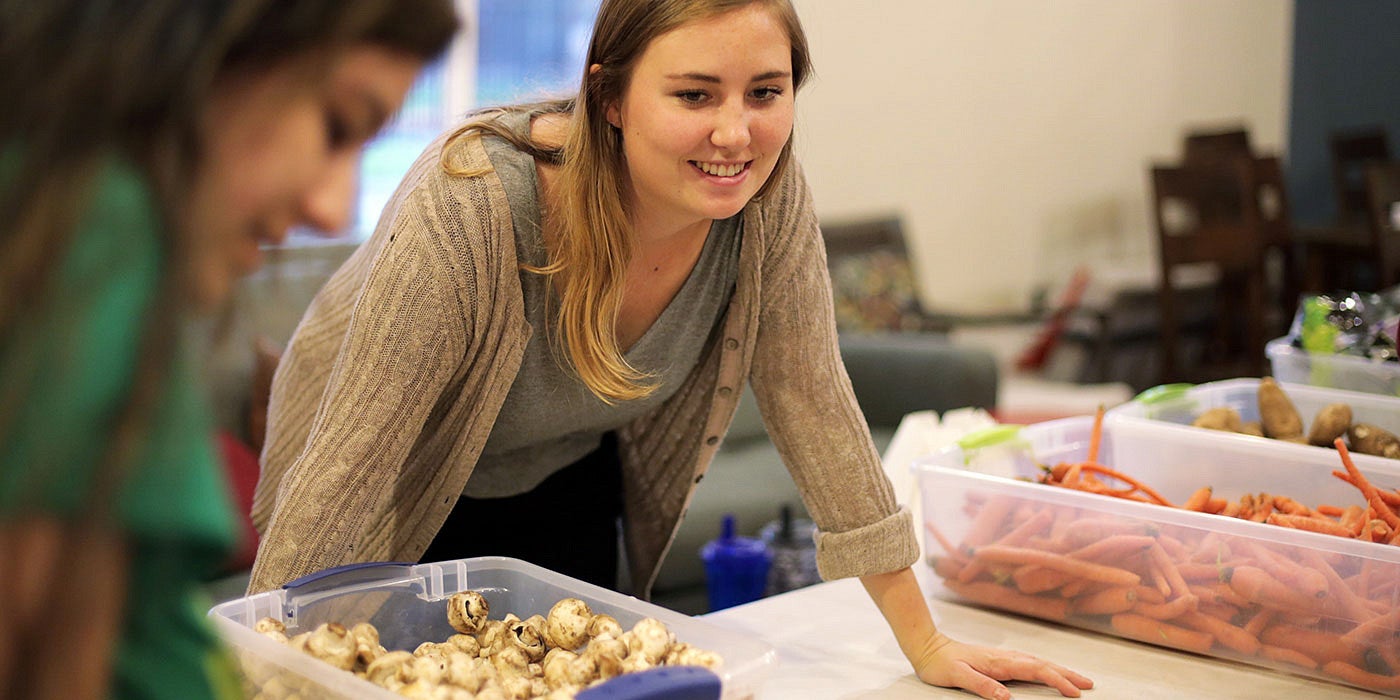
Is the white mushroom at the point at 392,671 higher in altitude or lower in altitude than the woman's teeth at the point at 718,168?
lower

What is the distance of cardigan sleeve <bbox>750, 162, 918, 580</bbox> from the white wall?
3.37 meters

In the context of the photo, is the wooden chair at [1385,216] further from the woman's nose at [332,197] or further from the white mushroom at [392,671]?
the woman's nose at [332,197]

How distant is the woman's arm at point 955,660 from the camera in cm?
121

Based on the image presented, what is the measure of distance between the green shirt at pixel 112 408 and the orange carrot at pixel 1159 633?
108cm

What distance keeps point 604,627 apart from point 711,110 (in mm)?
486

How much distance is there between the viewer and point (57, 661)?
0.49 meters

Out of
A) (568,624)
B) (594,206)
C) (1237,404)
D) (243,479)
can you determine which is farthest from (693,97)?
(243,479)

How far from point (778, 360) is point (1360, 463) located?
0.69 m

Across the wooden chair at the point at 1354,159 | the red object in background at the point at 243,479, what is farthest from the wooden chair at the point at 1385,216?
the red object in background at the point at 243,479

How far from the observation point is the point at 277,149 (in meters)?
0.54

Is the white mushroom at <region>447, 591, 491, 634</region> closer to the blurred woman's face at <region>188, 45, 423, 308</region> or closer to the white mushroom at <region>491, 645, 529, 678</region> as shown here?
the white mushroom at <region>491, 645, 529, 678</region>

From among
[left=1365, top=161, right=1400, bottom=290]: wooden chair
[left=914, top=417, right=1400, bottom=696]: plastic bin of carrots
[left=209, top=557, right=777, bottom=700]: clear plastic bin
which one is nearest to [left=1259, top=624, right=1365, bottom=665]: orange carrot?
[left=914, top=417, right=1400, bottom=696]: plastic bin of carrots

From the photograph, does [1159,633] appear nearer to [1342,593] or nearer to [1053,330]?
[1342,593]

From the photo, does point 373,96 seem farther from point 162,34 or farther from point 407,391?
point 407,391
